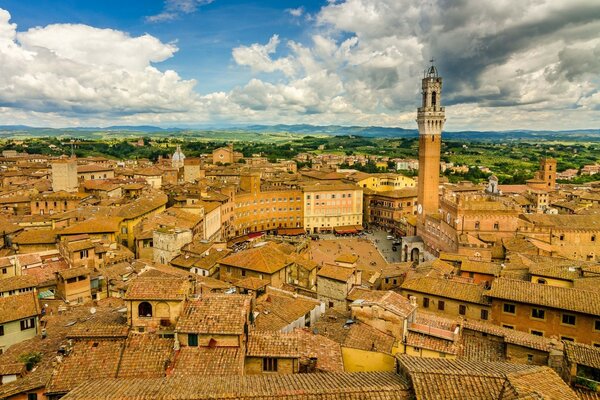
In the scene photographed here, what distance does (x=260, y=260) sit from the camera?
3997 cm

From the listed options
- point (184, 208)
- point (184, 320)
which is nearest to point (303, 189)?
point (184, 208)

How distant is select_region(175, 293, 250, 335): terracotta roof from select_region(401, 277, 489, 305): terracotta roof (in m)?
17.9

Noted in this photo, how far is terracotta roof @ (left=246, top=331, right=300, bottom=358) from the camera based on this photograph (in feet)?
56.2

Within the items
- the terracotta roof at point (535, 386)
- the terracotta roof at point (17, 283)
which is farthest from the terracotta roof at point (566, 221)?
the terracotta roof at point (17, 283)

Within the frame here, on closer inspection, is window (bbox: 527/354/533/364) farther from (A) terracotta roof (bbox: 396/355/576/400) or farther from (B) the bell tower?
(B) the bell tower

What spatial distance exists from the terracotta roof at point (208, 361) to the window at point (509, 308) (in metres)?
19.5

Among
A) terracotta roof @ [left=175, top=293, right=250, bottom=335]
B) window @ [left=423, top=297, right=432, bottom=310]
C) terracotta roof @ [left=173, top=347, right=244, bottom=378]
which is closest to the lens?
terracotta roof @ [left=173, top=347, right=244, bottom=378]

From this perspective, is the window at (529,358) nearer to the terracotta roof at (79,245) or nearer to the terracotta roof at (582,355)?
the terracotta roof at (582,355)

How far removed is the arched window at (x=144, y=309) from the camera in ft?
61.4

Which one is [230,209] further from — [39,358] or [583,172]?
[583,172]

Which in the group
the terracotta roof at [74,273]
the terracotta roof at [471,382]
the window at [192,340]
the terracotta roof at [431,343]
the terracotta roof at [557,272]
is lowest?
the terracotta roof at [74,273]

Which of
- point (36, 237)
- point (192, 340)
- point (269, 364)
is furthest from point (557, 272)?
point (36, 237)

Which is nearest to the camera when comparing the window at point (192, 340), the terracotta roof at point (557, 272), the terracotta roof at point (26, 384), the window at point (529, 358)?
the terracotta roof at point (26, 384)

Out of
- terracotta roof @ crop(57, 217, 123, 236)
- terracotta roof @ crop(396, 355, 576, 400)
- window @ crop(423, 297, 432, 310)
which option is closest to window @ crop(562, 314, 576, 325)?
window @ crop(423, 297, 432, 310)
